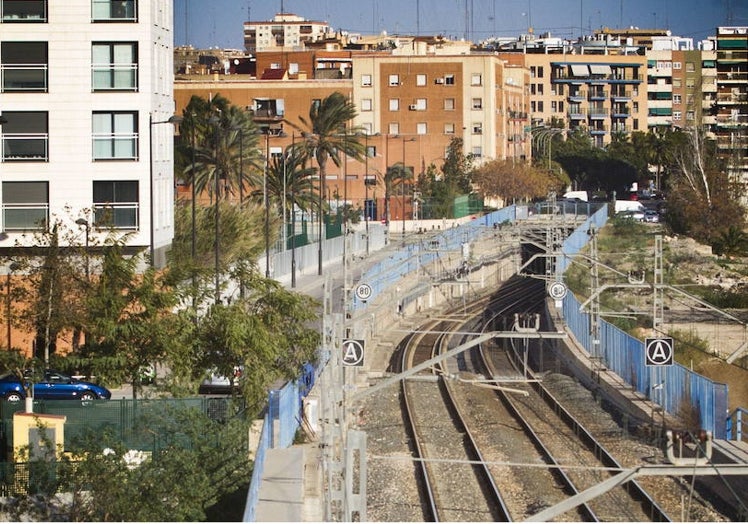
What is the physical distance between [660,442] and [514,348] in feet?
72.0

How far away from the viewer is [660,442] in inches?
1238

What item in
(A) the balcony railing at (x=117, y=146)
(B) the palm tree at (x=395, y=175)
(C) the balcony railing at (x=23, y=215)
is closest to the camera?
(C) the balcony railing at (x=23, y=215)

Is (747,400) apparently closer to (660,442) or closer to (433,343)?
(660,442)

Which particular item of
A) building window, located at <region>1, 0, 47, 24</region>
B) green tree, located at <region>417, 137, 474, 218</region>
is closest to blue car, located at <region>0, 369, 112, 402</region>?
building window, located at <region>1, 0, 47, 24</region>

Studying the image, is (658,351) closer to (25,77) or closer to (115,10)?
(115,10)

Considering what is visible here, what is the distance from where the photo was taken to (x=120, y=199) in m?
39.5

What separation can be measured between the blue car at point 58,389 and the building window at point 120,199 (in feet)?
27.6

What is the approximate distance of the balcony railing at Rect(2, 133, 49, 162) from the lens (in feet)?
129

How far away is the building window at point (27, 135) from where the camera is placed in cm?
3925

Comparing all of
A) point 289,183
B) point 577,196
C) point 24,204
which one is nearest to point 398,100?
point 577,196

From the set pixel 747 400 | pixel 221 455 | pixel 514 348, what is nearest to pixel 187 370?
pixel 221 455

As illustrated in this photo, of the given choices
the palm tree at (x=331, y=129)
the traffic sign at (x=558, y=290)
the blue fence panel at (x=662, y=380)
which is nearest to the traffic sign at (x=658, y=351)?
the blue fence panel at (x=662, y=380)

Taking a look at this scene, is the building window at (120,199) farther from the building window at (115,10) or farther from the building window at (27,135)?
the building window at (115,10)

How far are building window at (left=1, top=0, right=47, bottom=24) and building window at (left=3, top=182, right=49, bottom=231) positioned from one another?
4482 mm
